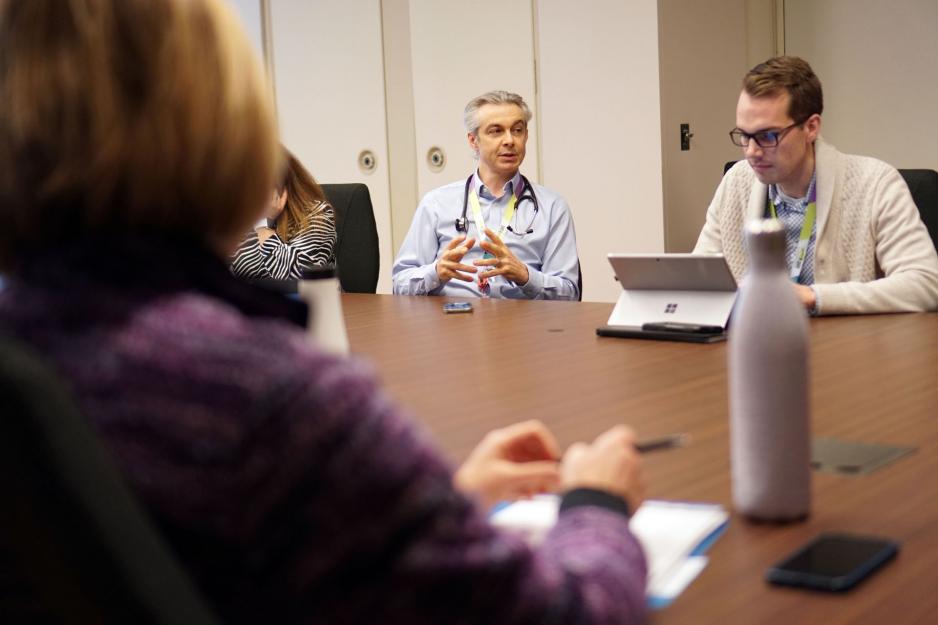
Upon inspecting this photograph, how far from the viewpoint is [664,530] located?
3.62 ft

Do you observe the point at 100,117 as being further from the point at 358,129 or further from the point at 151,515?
the point at 358,129

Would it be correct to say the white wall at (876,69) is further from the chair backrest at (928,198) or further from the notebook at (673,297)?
the notebook at (673,297)

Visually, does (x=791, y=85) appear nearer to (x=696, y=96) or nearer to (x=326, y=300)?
(x=326, y=300)

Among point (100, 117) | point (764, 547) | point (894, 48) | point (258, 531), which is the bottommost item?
point (764, 547)

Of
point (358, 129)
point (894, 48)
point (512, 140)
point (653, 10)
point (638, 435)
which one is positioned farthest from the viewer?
point (358, 129)

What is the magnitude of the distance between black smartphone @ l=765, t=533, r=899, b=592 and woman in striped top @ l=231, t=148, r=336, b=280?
304cm

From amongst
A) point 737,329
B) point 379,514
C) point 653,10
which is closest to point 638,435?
point 737,329

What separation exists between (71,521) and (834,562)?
0.72m

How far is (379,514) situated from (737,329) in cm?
57

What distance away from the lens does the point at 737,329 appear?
1129 mm

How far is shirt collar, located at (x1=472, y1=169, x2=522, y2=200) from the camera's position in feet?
14.2

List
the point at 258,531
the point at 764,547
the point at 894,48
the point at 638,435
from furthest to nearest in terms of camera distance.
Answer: the point at 894,48
the point at 638,435
the point at 764,547
the point at 258,531

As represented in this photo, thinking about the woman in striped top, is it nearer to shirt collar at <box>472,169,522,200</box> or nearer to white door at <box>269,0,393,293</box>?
shirt collar at <box>472,169,522,200</box>

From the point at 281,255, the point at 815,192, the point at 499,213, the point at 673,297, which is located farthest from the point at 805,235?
the point at 281,255
